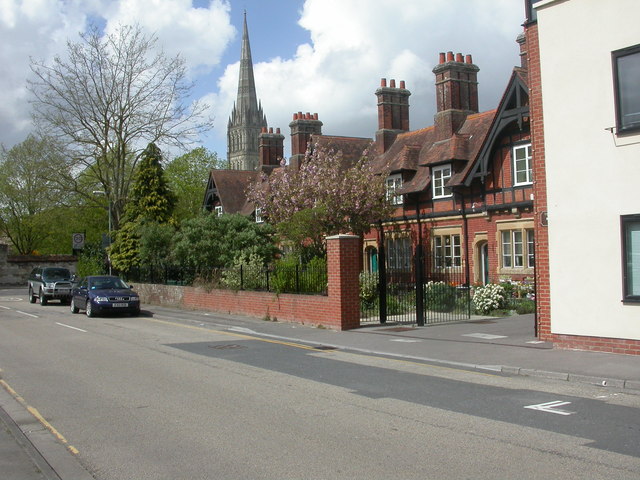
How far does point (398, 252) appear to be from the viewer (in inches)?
1244

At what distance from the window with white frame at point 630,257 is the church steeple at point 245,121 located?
5464 inches

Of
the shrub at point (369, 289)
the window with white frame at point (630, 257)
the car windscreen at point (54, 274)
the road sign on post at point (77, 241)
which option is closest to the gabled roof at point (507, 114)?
the shrub at point (369, 289)

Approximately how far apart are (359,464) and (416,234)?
997 inches

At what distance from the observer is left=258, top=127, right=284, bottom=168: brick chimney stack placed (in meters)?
44.8

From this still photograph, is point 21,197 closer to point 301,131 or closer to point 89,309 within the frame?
point 301,131

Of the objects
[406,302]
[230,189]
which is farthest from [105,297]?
[230,189]

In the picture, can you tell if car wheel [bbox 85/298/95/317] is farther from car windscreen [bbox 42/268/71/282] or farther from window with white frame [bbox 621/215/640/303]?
window with white frame [bbox 621/215/640/303]

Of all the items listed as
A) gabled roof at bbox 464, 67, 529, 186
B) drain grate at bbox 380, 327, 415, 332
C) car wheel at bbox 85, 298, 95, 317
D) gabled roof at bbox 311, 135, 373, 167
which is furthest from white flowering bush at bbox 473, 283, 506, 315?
gabled roof at bbox 311, 135, 373, 167

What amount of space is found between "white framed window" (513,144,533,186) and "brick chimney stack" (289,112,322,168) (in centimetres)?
1666

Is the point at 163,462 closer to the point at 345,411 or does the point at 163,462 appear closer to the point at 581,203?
the point at 345,411

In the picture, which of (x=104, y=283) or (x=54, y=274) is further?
(x=54, y=274)

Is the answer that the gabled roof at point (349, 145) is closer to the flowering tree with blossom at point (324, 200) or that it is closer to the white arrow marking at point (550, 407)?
the flowering tree with blossom at point (324, 200)

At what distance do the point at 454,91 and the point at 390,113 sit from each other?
5.87 metres

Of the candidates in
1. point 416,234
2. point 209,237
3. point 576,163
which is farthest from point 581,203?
point 416,234
